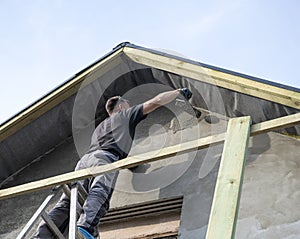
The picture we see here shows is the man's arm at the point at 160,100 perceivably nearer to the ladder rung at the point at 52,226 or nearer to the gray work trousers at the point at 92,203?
the gray work trousers at the point at 92,203

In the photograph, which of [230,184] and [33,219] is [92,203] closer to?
[33,219]

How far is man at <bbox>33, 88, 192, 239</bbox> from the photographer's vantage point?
441 centimetres

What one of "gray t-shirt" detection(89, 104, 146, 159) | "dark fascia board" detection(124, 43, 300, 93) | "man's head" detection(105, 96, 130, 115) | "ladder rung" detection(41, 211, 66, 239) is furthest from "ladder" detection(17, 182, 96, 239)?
"dark fascia board" detection(124, 43, 300, 93)

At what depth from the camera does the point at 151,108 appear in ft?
16.5

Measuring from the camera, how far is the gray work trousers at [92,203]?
14.3 ft

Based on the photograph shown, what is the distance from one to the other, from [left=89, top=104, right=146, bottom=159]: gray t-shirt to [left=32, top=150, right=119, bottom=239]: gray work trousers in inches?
4.2

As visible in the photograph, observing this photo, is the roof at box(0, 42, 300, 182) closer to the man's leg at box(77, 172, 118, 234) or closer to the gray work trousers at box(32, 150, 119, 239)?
the gray work trousers at box(32, 150, 119, 239)

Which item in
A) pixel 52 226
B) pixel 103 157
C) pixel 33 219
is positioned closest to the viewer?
pixel 33 219

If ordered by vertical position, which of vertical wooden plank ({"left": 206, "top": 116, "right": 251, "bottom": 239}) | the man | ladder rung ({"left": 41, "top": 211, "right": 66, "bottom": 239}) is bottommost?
vertical wooden plank ({"left": 206, "top": 116, "right": 251, "bottom": 239})

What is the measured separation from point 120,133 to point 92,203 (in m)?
0.96

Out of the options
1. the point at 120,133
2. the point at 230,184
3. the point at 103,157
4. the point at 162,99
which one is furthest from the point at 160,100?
the point at 230,184

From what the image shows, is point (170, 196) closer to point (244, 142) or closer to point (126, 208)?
point (126, 208)

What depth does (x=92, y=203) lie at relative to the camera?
175 inches

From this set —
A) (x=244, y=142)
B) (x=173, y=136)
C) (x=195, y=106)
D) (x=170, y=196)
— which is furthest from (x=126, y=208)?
(x=244, y=142)
